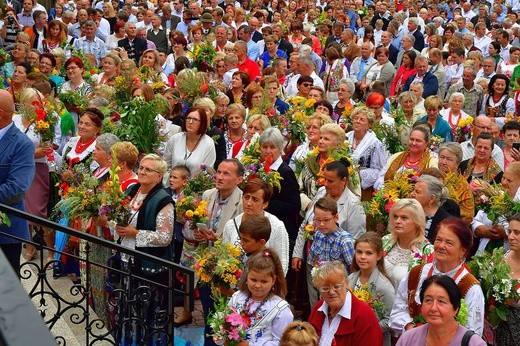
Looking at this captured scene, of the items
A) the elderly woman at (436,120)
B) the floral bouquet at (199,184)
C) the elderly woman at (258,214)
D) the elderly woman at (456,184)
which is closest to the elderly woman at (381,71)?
the elderly woman at (436,120)

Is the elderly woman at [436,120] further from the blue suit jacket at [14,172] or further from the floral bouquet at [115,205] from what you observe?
the blue suit jacket at [14,172]

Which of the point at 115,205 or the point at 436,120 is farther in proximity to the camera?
the point at 436,120

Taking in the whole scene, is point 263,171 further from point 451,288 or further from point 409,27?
point 409,27

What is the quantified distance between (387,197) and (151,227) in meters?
2.21

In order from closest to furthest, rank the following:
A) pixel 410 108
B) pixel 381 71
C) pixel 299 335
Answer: pixel 299 335
pixel 410 108
pixel 381 71

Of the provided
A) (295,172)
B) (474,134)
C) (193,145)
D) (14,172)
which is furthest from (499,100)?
(14,172)

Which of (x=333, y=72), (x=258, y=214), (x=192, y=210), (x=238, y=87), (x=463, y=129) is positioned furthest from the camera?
(x=333, y=72)

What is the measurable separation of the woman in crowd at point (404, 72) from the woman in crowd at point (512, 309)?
28.9 ft

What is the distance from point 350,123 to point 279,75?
364cm

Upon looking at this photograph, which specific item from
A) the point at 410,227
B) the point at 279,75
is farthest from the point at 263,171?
the point at 279,75

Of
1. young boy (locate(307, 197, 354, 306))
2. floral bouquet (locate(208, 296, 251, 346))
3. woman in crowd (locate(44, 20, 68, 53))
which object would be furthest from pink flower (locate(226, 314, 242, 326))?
woman in crowd (locate(44, 20, 68, 53))

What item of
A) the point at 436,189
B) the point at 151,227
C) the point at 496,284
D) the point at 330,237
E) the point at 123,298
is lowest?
the point at 123,298

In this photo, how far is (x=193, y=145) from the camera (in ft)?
33.4

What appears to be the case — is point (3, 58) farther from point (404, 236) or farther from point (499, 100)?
point (404, 236)
